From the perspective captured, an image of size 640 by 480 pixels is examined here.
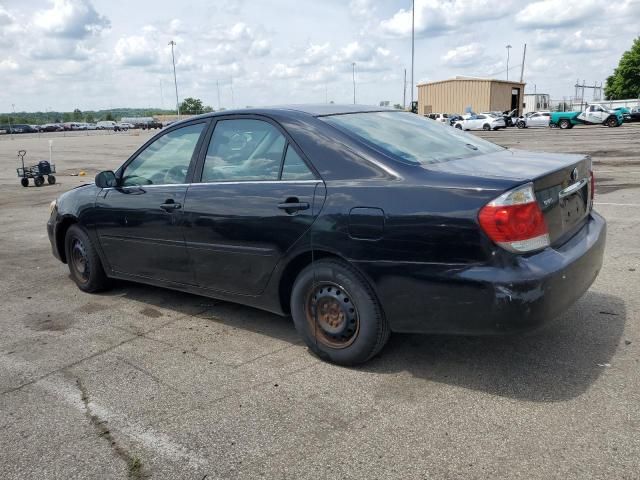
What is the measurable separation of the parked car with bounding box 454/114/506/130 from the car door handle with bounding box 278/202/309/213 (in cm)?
4173

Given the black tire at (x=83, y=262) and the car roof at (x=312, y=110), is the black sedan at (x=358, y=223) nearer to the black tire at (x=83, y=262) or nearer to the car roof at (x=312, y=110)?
the car roof at (x=312, y=110)

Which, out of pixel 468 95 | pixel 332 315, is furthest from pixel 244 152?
Result: pixel 468 95

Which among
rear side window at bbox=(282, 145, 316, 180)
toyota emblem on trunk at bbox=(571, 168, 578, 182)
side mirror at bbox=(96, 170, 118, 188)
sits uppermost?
rear side window at bbox=(282, 145, 316, 180)

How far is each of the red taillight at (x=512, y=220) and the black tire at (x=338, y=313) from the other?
0.83m

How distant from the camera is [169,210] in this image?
14.4ft

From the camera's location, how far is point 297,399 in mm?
3303

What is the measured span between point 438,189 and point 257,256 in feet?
4.45

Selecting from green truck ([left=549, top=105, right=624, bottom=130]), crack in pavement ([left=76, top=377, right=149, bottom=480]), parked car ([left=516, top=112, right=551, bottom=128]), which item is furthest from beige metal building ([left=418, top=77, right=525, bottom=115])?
crack in pavement ([left=76, top=377, right=149, bottom=480])

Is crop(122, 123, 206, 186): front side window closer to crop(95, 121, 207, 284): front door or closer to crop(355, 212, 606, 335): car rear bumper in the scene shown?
crop(95, 121, 207, 284): front door

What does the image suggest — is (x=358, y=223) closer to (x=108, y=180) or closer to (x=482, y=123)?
(x=108, y=180)

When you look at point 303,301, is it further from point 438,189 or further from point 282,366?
point 438,189

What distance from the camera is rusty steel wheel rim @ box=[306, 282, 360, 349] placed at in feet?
11.7

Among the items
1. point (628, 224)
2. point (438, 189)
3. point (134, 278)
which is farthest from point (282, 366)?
point (628, 224)

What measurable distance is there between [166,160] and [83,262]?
1562mm
